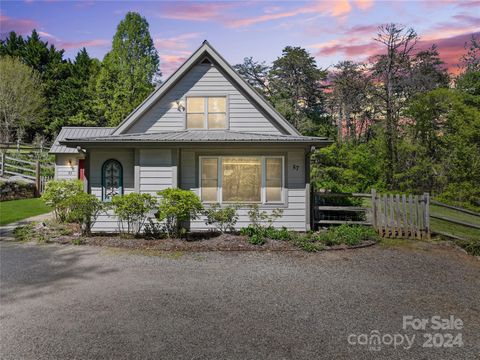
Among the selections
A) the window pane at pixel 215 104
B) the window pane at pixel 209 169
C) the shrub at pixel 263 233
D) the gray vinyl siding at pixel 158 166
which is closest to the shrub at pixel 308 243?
the shrub at pixel 263 233

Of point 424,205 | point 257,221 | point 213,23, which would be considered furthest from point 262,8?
point 424,205

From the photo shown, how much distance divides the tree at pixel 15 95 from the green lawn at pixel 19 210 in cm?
1998

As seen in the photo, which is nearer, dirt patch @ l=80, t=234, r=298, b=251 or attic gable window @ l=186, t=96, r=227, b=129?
dirt patch @ l=80, t=234, r=298, b=251

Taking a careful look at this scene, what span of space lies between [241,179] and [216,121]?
297 centimetres

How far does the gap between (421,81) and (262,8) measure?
2072 cm

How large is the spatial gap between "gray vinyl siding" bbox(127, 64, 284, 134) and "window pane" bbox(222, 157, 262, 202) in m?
1.90

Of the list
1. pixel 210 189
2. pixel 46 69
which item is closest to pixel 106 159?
pixel 210 189

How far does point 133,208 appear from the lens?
31.5 feet

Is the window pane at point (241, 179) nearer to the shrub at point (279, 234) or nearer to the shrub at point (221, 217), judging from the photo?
the shrub at point (221, 217)

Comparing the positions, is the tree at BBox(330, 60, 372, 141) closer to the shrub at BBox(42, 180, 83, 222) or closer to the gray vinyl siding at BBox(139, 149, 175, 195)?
the gray vinyl siding at BBox(139, 149, 175, 195)

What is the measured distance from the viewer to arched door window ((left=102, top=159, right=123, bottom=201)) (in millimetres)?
10727

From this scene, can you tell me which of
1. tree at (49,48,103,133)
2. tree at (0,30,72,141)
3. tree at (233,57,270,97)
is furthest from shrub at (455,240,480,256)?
tree at (0,30,72,141)

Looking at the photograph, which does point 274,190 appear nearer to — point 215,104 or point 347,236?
point 347,236

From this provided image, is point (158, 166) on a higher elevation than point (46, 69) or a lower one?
lower
